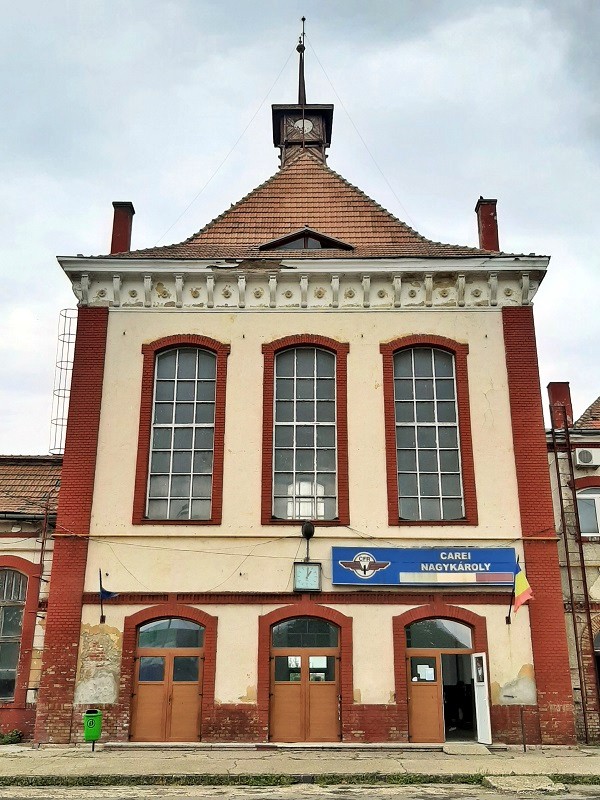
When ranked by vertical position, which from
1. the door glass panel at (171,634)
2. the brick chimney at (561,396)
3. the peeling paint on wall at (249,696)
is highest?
the brick chimney at (561,396)

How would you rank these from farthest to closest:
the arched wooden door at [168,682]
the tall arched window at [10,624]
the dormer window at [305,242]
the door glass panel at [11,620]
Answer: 1. the dormer window at [305,242]
2. the door glass panel at [11,620]
3. the tall arched window at [10,624]
4. the arched wooden door at [168,682]

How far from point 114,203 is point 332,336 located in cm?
666

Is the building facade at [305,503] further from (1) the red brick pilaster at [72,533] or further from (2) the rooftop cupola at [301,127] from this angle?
(2) the rooftop cupola at [301,127]

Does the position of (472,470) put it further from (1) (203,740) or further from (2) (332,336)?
(1) (203,740)

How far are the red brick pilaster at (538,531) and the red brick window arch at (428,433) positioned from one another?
103 centimetres

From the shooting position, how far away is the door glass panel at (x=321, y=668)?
14.8 metres

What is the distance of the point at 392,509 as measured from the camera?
15562 mm

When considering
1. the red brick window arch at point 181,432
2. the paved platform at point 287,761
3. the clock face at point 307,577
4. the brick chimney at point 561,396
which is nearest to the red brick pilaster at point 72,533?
the paved platform at point 287,761

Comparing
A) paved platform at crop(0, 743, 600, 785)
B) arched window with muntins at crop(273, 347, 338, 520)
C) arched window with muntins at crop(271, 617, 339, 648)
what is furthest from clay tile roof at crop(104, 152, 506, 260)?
paved platform at crop(0, 743, 600, 785)

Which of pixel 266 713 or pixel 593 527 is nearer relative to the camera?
pixel 266 713

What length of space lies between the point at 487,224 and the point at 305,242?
448 centimetres

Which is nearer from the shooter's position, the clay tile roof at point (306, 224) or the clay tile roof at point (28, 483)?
the clay tile roof at point (28, 483)

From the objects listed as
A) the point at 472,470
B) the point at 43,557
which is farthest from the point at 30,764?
the point at 472,470

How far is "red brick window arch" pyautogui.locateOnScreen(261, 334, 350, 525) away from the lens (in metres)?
15.8
